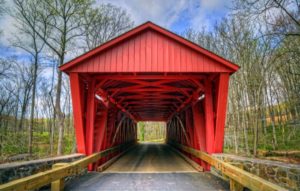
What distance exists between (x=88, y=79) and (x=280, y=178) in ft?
20.0

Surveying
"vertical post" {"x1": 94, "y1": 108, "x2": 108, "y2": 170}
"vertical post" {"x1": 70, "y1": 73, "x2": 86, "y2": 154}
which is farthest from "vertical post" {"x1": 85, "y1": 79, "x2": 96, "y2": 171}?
"vertical post" {"x1": 94, "y1": 108, "x2": 108, "y2": 170}

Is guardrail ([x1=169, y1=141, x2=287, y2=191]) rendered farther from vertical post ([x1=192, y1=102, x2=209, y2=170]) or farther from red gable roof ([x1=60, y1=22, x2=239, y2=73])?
red gable roof ([x1=60, y1=22, x2=239, y2=73])

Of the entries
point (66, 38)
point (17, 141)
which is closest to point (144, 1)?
point (66, 38)

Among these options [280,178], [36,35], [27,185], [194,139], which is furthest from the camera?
[36,35]

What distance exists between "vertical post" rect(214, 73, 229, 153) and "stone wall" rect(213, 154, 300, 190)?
56.8 inches

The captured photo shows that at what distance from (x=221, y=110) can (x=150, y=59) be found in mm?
2619

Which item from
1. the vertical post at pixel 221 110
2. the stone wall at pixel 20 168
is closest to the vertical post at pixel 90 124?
the stone wall at pixel 20 168

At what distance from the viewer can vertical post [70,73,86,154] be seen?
704 centimetres

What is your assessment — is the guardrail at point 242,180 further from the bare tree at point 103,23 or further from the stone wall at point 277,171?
the bare tree at point 103,23

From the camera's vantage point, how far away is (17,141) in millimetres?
16641

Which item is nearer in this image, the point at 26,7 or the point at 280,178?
the point at 280,178

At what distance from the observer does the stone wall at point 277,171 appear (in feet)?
13.7

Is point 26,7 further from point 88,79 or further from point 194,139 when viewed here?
point 194,139

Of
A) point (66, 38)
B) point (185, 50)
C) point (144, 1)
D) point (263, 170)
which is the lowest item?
point (263, 170)
